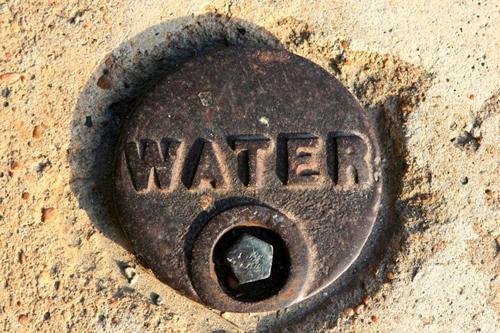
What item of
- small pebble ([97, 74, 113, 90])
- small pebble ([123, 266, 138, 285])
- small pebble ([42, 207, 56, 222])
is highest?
small pebble ([97, 74, 113, 90])

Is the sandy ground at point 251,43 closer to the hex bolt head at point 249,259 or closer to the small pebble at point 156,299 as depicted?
the small pebble at point 156,299

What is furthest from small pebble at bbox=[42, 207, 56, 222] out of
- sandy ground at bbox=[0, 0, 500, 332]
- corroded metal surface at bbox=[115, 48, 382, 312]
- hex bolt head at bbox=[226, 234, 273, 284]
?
hex bolt head at bbox=[226, 234, 273, 284]

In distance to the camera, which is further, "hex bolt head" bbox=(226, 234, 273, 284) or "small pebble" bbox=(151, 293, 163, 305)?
"small pebble" bbox=(151, 293, 163, 305)

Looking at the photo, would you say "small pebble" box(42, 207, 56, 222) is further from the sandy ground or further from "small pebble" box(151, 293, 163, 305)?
"small pebble" box(151, 293, 163, 305)

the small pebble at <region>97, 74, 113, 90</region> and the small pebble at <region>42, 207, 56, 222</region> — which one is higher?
the small pebble at <region>97, 74, 113, 90</region>

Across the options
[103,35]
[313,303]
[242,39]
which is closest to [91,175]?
[103,35]

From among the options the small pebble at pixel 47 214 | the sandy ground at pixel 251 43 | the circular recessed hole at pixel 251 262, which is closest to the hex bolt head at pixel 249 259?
the circular recessed hole at pixel 251 262

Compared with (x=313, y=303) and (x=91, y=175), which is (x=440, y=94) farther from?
(x=91, y=175)
